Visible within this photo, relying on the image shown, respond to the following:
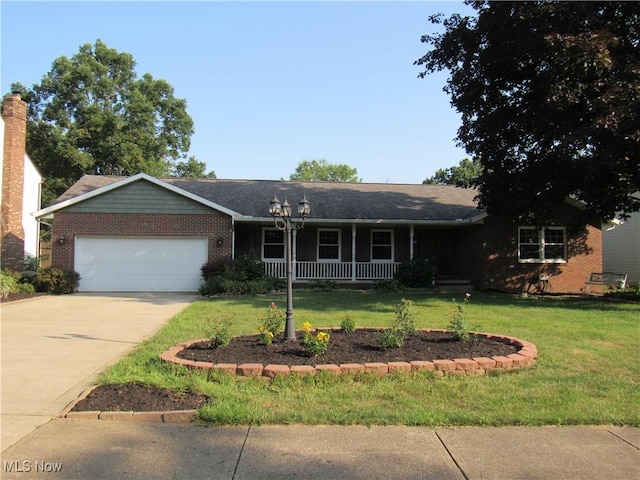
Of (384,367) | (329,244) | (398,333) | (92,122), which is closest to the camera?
(384,367)

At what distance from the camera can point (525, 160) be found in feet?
51.1

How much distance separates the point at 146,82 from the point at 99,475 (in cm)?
4334

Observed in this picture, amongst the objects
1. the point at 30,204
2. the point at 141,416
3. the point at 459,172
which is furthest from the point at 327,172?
the point at 141,416

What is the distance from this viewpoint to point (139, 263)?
59.0 ft

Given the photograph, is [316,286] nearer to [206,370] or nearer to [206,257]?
[206,257]

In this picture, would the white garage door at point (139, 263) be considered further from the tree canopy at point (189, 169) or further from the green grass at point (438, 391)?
the tree canopy at point (189, 169)

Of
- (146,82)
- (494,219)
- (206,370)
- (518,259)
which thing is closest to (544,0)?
(494,219)

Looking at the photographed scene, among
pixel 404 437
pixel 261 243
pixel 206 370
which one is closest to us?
pixel 404 437

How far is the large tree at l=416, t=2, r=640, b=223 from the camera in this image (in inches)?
454

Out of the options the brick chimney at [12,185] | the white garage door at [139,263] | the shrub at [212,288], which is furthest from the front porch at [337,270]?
the brick chimney at [12,185]

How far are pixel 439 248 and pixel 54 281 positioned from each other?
15195mm

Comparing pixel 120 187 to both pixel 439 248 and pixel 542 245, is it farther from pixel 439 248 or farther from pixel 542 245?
pixel 542 245

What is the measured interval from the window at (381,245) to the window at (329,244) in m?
1.57

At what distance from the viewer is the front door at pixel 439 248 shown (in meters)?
21.1
